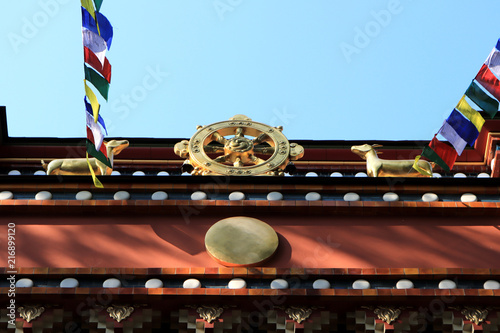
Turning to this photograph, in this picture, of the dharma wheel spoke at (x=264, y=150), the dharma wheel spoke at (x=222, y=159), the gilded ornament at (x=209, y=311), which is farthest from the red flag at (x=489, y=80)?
the gilded ornament at (x=209, y=311)

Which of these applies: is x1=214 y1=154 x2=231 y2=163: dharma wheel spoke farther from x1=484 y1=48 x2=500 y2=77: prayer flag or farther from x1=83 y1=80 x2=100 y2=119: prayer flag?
x1=484 y1=48 x2=500 y2=77: prayer flag

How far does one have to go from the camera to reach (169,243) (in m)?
14.0

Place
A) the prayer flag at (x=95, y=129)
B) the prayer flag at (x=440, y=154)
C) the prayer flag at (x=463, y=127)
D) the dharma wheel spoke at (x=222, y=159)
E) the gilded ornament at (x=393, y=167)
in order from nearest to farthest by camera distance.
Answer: the prayer flag at (x=95, y=129) < the dharma wheel spoke at (x=222, y=159) < the gilded ornament at (x=393, y=167) < the prayer flag at (x=463, y=127) < the prayer flag at (x=440, y=154)

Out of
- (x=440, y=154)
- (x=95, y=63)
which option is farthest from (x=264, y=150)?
(x=95, y=63)

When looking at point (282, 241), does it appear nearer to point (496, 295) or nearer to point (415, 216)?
point (415, 216)

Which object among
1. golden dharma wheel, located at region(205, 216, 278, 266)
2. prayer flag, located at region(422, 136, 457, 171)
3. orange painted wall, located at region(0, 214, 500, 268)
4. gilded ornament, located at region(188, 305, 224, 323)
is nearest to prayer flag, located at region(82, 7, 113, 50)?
orange painted wall, located at region(0, 214, 500, 268)

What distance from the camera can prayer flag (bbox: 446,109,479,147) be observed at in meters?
16.0

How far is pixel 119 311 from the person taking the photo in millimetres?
12656

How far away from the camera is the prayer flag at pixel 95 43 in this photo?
15.3m

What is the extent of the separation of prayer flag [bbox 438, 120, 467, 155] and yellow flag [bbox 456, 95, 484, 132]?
293 millimetres

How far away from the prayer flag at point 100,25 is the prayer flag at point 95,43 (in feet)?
0.18

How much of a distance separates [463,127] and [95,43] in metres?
5.22

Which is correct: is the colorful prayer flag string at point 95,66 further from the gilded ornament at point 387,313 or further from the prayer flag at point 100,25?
the gilded ornament at point 387,313

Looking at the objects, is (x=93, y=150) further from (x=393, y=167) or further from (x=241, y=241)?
(x=393, y=167)
